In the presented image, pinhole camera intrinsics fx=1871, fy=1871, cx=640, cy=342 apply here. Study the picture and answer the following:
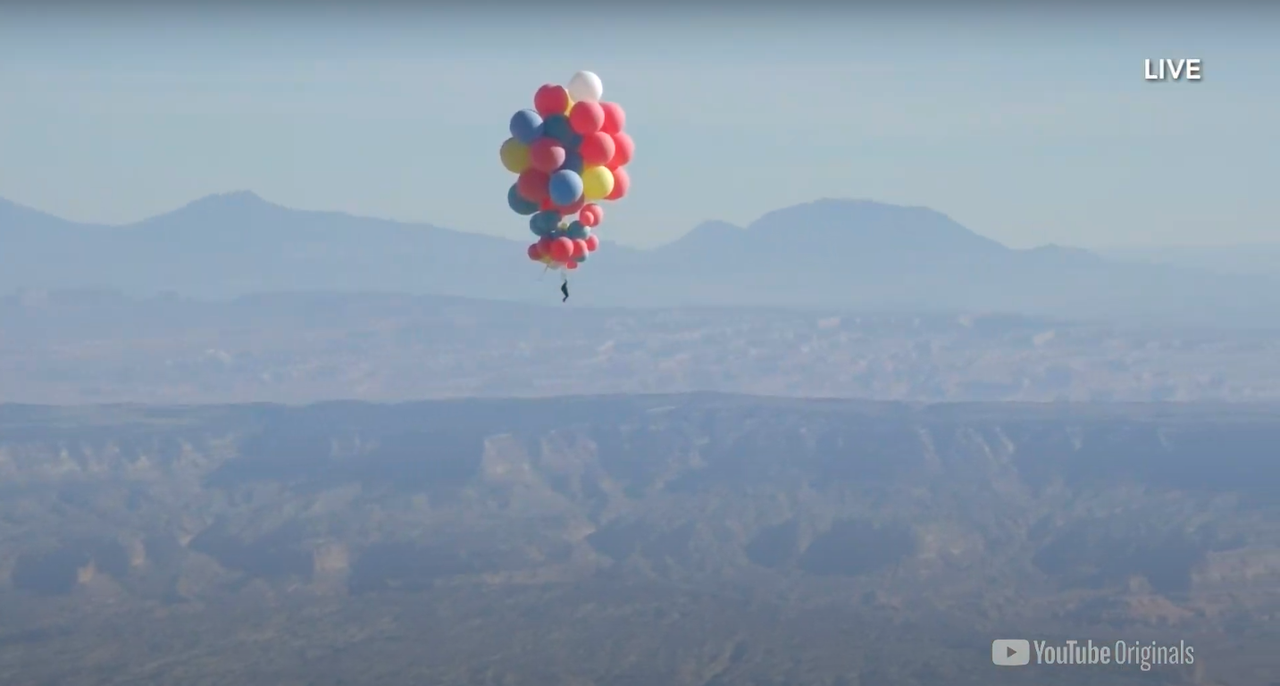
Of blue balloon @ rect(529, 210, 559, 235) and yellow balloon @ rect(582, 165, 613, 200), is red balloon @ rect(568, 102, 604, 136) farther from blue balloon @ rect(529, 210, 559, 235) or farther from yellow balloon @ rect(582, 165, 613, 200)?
blue balloon @ rect(529, 210, 559, 235)

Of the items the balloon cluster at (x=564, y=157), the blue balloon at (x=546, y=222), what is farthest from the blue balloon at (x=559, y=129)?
the blue balloon at (x=546, y=222)

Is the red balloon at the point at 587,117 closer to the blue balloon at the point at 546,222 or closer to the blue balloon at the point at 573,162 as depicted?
the blue balloon at the point at 573,162

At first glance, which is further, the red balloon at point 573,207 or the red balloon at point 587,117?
the red balloon at point 573,207

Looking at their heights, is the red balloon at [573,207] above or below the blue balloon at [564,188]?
below

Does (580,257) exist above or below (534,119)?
below

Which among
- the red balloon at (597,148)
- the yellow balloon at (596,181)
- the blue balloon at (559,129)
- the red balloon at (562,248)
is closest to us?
the red balloon at (597,148)

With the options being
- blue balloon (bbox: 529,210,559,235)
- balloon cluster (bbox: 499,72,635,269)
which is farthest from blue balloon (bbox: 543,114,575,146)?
blue balloon (bbox: 529,210,559,235)

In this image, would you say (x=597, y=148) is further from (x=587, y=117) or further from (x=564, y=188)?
(x=564, y=188)

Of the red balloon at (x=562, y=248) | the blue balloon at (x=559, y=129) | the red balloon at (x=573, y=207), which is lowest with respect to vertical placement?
the red balloon at (x=562, y=248)
